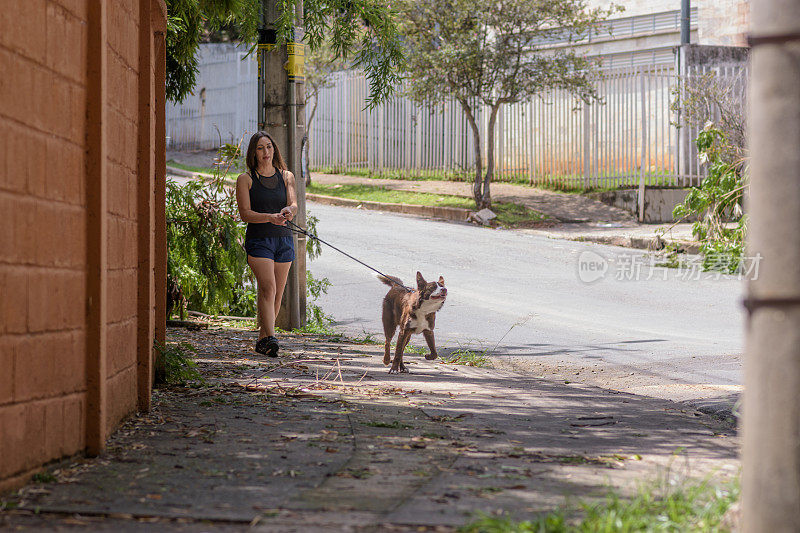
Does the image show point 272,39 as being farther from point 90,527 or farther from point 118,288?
point 90,527

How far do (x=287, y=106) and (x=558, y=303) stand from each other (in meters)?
4.06

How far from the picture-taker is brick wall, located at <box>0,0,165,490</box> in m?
3.40

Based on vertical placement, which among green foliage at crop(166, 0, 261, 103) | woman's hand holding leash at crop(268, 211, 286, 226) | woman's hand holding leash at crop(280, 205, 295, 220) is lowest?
woman's hand holding leash at crop(268, 211, 286, 226)

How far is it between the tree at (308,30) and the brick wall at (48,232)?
347 cm

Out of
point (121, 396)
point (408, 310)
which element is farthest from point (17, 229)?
point (408, 310)

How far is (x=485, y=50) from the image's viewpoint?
61.6 ft

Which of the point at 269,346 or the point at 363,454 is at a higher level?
the point at 269,346

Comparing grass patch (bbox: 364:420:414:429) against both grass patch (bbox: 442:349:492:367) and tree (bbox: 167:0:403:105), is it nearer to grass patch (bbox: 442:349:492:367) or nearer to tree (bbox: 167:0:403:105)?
grass patch (bbox: 442:349:492:367)

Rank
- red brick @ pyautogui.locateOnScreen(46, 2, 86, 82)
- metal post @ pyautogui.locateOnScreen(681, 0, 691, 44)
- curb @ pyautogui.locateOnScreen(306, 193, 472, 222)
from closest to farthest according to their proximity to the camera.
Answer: red brick @ pyautogui.locateOnScreen(46, 2, 86, 82), curb @ pyautogui.locateOnScreen(306, 193, 472, 222), metal post @ pyautogui.locateOnScreen(681, 0, 691, 44)

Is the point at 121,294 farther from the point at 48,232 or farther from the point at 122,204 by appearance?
the point at 48,232

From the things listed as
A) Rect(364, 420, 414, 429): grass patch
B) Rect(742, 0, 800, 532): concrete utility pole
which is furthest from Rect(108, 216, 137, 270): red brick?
Rect(742, 0, 800, 532): concrete utility pole

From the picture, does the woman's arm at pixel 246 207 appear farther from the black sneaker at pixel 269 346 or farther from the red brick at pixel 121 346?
the red brick at pixel 121 346

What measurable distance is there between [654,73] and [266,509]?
18133 millimetres

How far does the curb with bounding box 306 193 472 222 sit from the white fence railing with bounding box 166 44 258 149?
27.1ft
